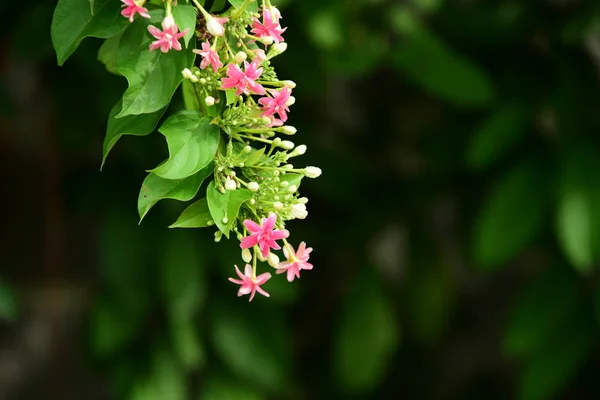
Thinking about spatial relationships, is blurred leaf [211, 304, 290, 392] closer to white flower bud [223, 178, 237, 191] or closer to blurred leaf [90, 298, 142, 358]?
blurred leaf [90, 298, 142, 358]

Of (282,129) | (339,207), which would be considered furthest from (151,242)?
(282,129)

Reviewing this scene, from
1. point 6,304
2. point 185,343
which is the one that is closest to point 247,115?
point 6,304

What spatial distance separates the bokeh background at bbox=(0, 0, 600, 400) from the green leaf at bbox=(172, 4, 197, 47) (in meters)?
0.86

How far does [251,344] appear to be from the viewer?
181cm

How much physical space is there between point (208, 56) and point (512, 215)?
112cm

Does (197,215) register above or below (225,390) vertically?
above

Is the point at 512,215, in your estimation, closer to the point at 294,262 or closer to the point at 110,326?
the point at 110,326

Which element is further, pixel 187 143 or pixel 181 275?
pixel 181 275

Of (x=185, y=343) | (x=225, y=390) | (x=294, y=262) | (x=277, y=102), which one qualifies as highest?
(x=277, y=102)

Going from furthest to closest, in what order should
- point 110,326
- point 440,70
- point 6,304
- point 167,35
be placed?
1. point 110,326
2. point 440,70
3. point 6,304
4. point 167,35

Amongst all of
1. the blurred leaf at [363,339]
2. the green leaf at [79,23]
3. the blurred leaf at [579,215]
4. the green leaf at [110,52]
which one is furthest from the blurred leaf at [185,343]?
the green leaf at [79,23]

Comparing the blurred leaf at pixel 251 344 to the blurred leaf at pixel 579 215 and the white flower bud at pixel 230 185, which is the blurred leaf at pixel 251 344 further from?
the white flower bud at pixel 230 185

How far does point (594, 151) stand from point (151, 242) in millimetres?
891

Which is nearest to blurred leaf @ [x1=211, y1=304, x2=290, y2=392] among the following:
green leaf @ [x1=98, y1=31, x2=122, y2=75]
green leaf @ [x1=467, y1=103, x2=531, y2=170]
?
green leaf @ [x1=467, y1=103, x2=531, y2=170]
